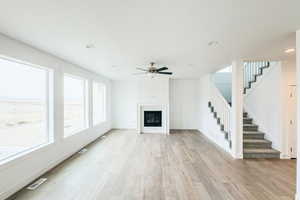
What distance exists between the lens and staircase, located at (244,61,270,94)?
5487 millimetres

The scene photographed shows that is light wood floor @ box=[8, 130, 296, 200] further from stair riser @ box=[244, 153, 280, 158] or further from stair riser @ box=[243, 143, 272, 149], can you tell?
stair riser @ box=[243, 143, 272, 149]

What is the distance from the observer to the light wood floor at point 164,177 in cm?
277

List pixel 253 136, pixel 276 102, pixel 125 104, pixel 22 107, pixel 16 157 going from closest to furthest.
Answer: pixel 16 157 < pixel 22 107 < pixel 276 102 < pixel 253 136 < pixel 125 104

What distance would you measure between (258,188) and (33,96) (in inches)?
185

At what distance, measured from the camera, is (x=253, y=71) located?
20.4ft

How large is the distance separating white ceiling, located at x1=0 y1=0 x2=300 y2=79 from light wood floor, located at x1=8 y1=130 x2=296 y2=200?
2.58 m

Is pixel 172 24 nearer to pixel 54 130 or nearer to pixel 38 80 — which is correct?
pixel 38 80

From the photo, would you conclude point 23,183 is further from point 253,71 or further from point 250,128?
point 253,71

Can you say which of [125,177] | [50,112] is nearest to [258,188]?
[125,177]

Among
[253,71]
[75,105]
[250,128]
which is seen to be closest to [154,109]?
[75,105]

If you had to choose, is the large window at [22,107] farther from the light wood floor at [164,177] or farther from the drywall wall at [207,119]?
the drywall wall at [207,119]

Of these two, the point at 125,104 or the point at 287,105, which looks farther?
the point at 125,104

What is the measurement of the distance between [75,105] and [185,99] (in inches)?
207

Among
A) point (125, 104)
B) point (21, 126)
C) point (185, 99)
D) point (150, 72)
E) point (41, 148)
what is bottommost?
point (41, 148)
